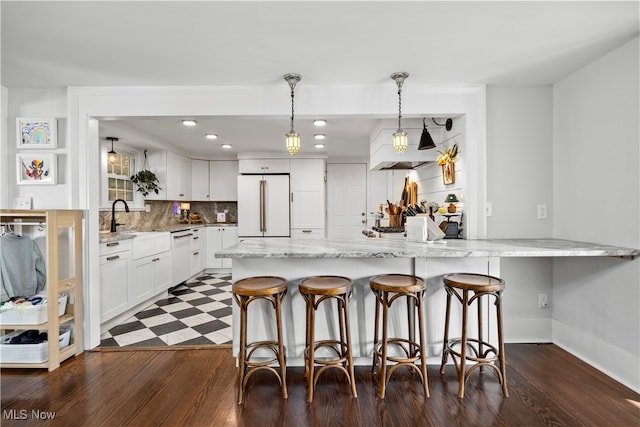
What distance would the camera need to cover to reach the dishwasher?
4406 mm

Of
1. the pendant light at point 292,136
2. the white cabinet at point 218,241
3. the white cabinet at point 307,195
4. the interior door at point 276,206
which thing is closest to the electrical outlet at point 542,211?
the pendant light at point 292,136

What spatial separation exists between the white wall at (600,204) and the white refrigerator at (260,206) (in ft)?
12.3

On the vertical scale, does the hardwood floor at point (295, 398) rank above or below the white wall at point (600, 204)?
below

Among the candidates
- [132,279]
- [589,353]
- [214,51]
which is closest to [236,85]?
[214,51]

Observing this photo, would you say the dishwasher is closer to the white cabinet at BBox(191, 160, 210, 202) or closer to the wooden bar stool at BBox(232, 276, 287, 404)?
the white cabinet at BBox(191, 160, 210, 202)

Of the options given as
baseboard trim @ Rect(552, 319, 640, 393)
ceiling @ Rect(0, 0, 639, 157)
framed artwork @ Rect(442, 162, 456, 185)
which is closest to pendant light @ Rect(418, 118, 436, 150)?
framed artwork @ Rect(442, 162, 456, 185)

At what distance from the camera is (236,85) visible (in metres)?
2.62

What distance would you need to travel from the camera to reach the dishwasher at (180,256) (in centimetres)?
441

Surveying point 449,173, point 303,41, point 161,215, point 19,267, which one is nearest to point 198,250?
point 161,215

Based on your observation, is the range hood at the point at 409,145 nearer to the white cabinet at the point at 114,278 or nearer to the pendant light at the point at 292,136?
the pendant light at the point at 292,136

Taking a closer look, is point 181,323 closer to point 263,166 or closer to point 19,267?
point 19,267

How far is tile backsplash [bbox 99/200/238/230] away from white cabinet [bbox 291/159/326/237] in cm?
140

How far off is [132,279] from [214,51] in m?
2.57

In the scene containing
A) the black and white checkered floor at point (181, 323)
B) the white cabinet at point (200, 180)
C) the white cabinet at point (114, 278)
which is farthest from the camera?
the white cabinet at point (200, 180)
